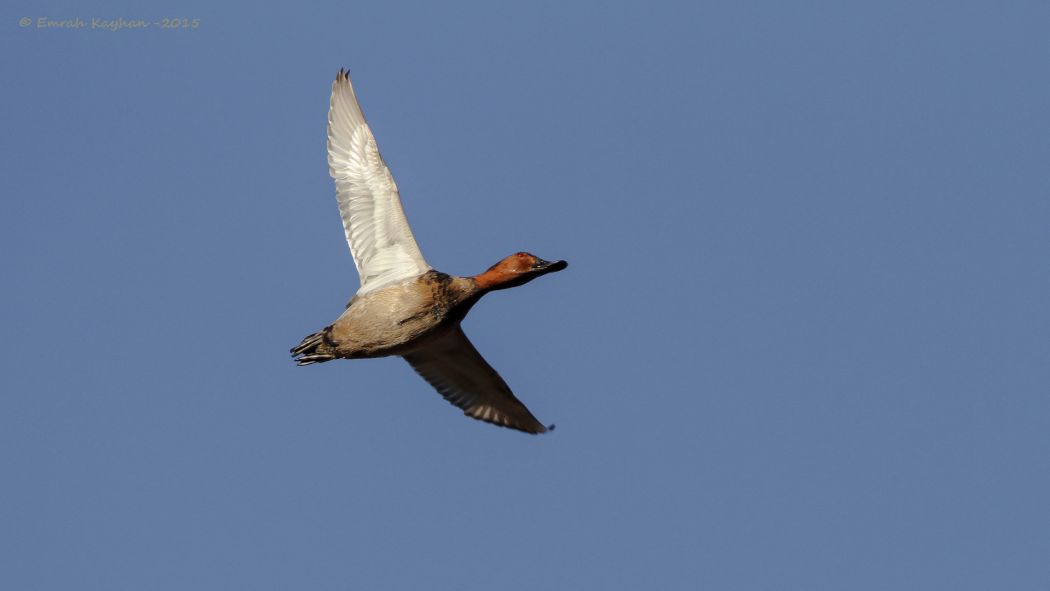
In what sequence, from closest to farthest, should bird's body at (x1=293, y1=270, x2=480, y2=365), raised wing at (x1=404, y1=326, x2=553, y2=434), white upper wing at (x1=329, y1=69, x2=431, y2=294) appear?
bird's body at (x1=293, y1=270, x2=480, y2=365) < white upper wing at (x1=329, y1=69, x2=431, y2=294) < raised wing at (x1=404, y1=326, x2=553, y2=434)

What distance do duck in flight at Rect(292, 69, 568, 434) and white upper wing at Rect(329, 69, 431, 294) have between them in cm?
1

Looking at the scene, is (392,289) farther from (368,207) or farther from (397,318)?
(368,207)

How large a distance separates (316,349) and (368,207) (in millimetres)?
2015

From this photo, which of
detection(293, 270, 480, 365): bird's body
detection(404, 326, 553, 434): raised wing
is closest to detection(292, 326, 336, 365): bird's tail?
detection(293, 270, 480, 365): bird's body

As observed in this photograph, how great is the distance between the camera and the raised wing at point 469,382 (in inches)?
748

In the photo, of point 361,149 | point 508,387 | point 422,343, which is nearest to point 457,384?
point 508,387

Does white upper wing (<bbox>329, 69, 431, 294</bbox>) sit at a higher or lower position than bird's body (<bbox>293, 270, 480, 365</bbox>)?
higher

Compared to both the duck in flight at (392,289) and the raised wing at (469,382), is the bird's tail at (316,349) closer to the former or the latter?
the duck in flight at (392,289)

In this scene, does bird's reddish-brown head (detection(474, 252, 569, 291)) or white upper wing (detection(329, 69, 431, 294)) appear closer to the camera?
bird's reddish-brown head (detection(474, 252, 569, 291))

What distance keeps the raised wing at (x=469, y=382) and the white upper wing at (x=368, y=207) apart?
1.32 metres

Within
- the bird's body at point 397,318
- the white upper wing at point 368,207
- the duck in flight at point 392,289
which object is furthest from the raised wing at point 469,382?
the bird's body at point 397,318

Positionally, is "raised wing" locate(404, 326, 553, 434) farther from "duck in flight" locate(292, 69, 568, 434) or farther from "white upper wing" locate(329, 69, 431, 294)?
"white upper wing" locate(329, 69, 431, 294)

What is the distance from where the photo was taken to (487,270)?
1722 centimetres

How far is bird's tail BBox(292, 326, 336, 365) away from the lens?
17203mm
